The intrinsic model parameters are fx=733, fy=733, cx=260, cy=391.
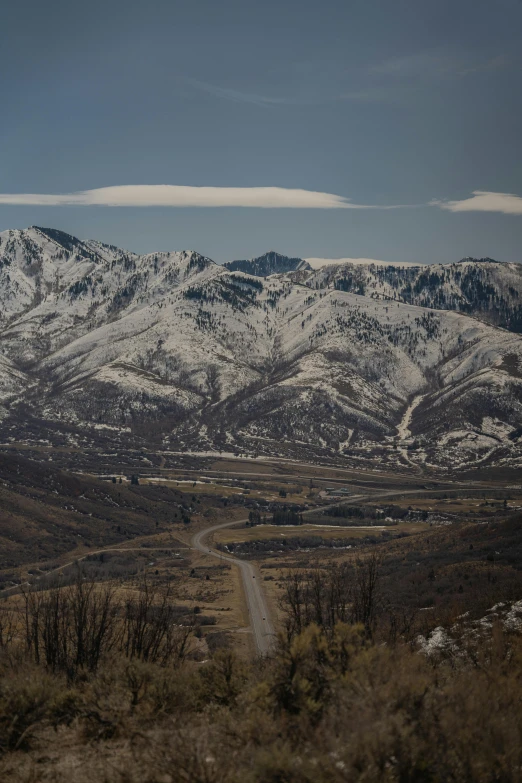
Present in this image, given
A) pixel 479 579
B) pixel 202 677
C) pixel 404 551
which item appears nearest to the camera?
pixel 202 677

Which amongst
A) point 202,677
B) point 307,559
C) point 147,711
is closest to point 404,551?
point 307,559

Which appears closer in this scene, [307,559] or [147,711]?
[147,711]

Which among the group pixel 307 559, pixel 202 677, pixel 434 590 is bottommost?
pixel 307 559

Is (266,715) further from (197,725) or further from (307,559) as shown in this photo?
(307,559)

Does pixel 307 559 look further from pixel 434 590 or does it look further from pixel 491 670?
pixel 491 670

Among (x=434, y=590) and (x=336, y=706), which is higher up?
(x=336, y=706)

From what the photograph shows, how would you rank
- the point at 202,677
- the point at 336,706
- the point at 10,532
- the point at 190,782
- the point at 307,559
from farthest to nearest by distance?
1. the point at 10,532
2. the point at 307,559
3. the point at 202,677
4. the point at 336,706
5. the point at 190,782

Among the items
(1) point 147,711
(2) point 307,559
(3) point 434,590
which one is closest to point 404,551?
(2) point 307,559
